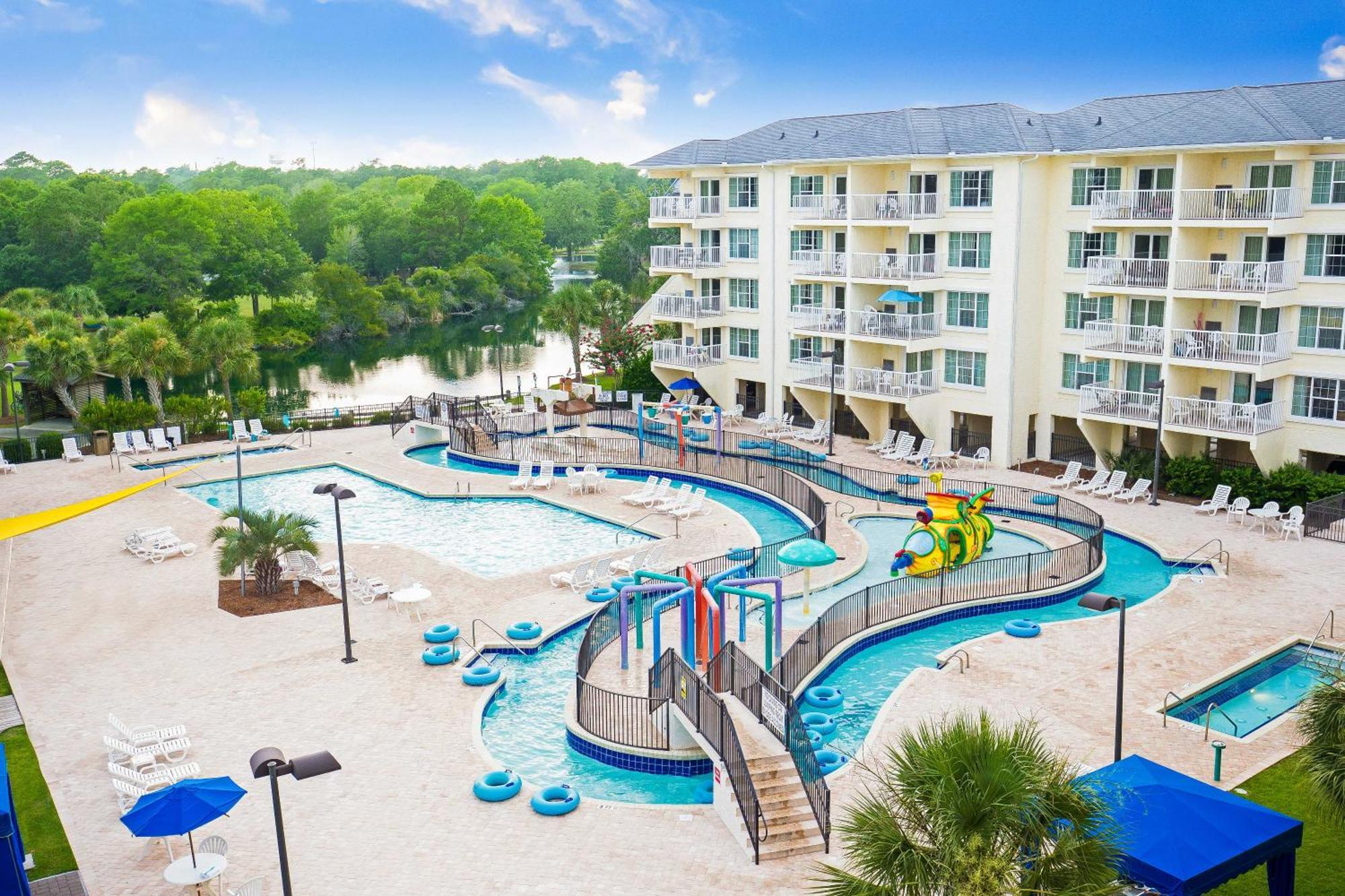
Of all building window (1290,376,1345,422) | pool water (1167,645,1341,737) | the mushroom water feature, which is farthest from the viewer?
building window (1290,376,1345,422)

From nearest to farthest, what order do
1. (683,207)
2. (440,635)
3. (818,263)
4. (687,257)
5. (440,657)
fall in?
(440,657)
(440,635)
(818,263)
(687,257)
(683,207)

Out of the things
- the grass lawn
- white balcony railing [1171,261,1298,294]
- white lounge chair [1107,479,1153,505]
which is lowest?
the grass lawn

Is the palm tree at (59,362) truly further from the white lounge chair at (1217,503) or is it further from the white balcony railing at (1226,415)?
the white lounge chair at (1217,503)

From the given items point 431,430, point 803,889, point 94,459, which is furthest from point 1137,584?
point 94,459

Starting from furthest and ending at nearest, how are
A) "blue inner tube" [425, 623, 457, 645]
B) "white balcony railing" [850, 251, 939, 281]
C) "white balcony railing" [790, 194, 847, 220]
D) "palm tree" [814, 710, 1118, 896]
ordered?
"white balcony railing" [790, 194, 847, 220], "white balcony railing" [850, 251, 939, 281], "blue inner tube" [425, 623, 457, 645], "palm tree" [814, 710, 1118, 896]

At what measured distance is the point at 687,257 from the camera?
47000 millimetres

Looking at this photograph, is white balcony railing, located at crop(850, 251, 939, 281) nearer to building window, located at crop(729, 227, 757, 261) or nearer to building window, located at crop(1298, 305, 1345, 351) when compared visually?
building window, located at crop(729, 227, 757, 261)

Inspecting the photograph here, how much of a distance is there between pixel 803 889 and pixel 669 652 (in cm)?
504

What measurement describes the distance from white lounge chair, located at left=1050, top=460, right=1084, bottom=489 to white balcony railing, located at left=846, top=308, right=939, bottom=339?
6890 millimetres

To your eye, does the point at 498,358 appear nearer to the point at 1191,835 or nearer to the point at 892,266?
the point at 892,266

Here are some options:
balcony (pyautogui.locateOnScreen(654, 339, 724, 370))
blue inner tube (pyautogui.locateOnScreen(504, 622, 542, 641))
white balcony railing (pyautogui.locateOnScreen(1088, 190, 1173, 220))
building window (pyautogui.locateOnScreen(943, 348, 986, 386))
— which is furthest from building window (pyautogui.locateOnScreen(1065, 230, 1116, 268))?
blue inner tube (pyautogui.locateOnScreen(504, 622, 542, 641))

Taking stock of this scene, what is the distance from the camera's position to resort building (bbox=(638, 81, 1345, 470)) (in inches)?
1293

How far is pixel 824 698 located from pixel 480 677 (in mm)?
6409

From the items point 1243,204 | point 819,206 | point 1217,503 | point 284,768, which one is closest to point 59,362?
point 819,206
